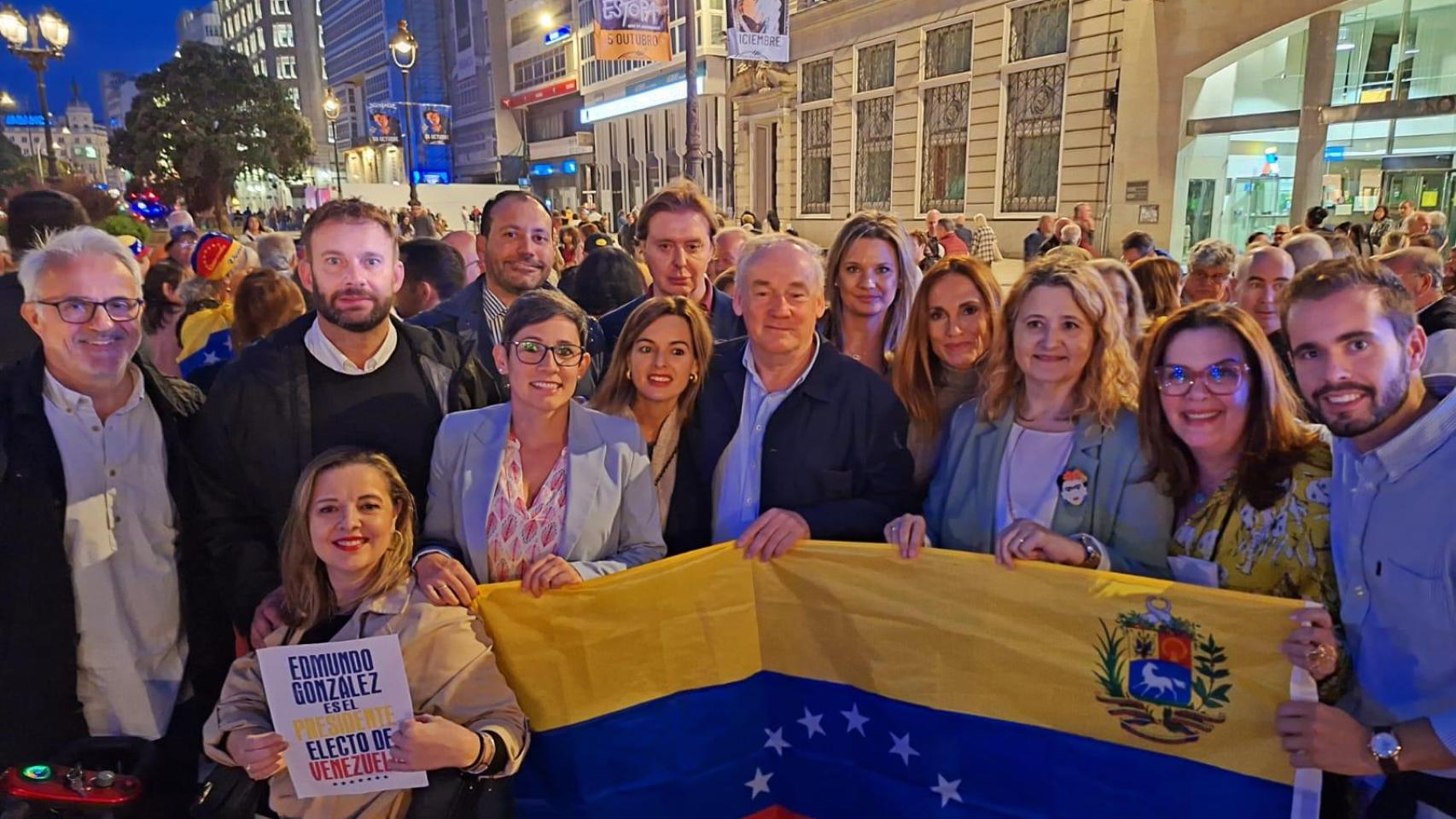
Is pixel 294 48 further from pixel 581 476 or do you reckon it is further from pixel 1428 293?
pixel 581 476

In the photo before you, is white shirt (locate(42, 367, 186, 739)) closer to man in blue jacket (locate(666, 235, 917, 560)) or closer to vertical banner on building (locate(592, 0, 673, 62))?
man in blue jacket (locate(666, 235, 917, 560))

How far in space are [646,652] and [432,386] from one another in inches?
50.3

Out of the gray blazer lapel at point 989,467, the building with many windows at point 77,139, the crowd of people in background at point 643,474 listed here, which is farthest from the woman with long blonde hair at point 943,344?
the building with many windows at point 77,139

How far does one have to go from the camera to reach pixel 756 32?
65.6 feet

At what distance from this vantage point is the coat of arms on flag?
2.33 metres

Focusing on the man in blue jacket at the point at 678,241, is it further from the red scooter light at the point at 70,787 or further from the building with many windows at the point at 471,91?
the building with many windows at the point at 471,91

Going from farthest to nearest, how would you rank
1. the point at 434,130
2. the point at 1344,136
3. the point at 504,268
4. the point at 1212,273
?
the point at 434,130
the point at 1344,136
the point at 1212,273
the point at 504,268

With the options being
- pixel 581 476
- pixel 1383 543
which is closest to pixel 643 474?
pixel 581 476

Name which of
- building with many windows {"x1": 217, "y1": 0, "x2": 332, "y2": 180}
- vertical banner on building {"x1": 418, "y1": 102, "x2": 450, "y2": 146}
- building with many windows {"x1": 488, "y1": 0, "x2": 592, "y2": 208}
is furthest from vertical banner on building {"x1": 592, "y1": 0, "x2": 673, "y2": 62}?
building with many windows {"x1": 217, "y1": 0, "x2": 332, "y2": 180}

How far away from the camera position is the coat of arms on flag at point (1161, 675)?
2.33m

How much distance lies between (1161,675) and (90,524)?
3.24 meters

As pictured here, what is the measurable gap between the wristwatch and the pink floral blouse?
225cm

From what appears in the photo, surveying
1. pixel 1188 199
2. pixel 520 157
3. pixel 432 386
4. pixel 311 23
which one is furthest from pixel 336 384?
pixel 311 23

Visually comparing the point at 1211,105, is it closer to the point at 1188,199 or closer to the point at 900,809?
the point at 1188,199
